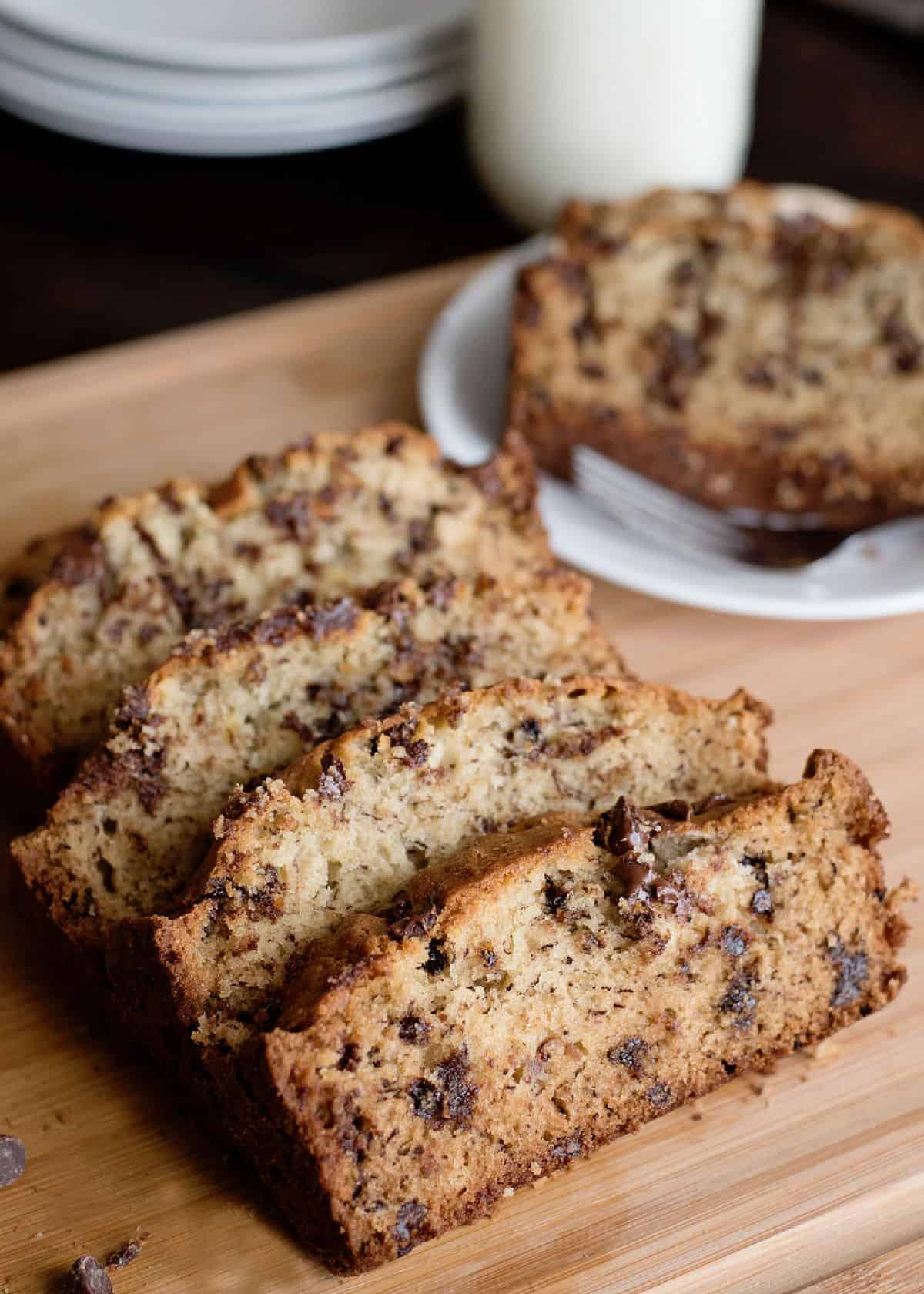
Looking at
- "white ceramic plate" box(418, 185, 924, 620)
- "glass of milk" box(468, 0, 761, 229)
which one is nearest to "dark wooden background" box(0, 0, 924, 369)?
"glass of milk" box(468, 0, 761, 229)

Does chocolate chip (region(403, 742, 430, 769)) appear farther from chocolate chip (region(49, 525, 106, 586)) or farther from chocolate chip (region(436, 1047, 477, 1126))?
chocolate chip (region(49, 525, 106, 586))

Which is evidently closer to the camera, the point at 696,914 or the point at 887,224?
the point at 696,914

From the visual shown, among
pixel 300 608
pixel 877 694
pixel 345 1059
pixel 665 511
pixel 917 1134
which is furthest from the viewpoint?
pixel 665 511

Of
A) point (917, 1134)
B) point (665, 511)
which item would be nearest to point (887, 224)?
point (665, 511)

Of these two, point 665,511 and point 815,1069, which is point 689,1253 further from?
point 665,511

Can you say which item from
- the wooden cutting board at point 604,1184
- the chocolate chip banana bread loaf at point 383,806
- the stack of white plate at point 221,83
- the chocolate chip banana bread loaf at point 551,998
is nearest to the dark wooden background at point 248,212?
the stack of white plate at point 221,83

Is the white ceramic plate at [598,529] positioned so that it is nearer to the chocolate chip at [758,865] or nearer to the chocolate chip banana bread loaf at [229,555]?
the chocolate chip banana bread loaf at [229,555]

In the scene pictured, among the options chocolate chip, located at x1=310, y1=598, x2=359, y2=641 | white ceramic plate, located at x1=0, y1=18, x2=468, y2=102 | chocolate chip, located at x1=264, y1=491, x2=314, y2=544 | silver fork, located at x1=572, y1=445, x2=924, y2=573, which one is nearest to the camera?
chocolate chip, located at x1=310, y1=598, x2=359, y2=641
